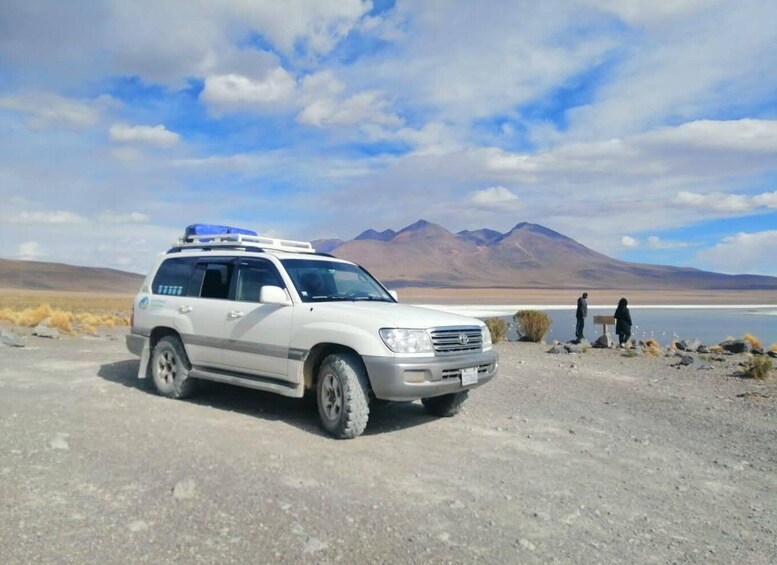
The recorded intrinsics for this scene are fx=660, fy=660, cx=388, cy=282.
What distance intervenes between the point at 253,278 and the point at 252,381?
122 cm

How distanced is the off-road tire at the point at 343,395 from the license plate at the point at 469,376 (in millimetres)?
1012

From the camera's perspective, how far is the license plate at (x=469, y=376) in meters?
6.90

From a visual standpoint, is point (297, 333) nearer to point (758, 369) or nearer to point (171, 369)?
point (171, 369)

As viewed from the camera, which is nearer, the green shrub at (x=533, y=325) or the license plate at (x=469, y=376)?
the license plate at (x=469, y=376)

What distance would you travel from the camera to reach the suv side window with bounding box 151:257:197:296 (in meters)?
8.73

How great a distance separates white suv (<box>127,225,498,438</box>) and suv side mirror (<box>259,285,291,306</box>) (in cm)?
1

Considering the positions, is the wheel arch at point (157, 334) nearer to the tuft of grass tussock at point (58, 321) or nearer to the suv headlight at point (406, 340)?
the suv headlight at point (406, 340)

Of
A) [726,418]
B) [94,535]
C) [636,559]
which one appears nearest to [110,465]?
[94,535]

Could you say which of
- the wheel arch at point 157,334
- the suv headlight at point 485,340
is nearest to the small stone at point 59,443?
the wheel arch at point 157,334

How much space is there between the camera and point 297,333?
712 centimetres

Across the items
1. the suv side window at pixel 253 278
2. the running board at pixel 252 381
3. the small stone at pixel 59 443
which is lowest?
the small stone at pixel 59 443

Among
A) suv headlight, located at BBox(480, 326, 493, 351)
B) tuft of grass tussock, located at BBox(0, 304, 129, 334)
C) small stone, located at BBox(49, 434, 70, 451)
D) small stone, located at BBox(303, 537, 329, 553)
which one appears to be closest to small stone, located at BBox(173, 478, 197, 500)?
small stone, located at BBox(303, 537, 329, 553)

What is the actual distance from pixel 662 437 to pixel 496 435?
1947 millimetres

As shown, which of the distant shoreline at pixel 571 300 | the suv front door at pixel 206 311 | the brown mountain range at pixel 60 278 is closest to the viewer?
the suv front door at pixel 206 311
